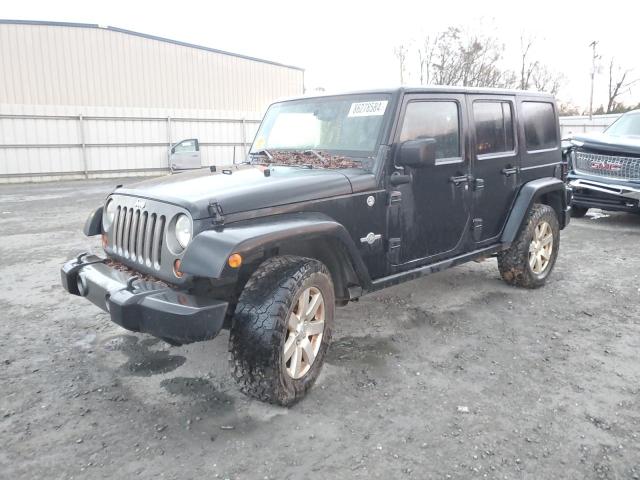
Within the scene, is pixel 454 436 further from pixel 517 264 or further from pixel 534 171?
pixel 534 171

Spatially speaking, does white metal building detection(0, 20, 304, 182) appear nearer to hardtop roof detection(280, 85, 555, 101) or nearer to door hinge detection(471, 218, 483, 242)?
hardtop roof detection(280, 85, 555, 101)

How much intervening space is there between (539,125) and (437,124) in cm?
174

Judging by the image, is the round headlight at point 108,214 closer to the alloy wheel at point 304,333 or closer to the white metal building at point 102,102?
the alloy wheel at point 304,333

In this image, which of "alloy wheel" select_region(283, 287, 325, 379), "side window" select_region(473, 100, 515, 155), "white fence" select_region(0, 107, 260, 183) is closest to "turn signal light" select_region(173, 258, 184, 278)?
"alloy wheel" select_region(283, 287, 325, 379)

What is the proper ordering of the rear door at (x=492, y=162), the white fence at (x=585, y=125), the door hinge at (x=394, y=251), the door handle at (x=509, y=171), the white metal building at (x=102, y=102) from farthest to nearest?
the white fence at (x=585, y=125) < the white metal building at (x=102, y=102) < the door handle at (x=509, y=171) < the rear door at (x=492, y=162) < the door hinge at (x=394, y=251)

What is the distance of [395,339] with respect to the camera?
4.15 meters

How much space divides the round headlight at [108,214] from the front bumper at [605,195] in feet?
25.3

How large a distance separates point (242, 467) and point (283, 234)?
1196 millimetres

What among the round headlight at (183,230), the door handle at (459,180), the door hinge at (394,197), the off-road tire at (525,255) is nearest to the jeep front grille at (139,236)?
the round headlight at (183,230)

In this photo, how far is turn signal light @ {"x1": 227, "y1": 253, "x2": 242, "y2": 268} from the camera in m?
2.68

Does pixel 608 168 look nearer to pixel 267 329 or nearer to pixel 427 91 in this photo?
pixel 427 91

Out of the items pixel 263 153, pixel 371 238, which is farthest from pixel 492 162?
pixel 263 153

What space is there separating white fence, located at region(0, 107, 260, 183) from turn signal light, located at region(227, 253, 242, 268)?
15.1m

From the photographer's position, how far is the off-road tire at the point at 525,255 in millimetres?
5094
